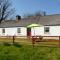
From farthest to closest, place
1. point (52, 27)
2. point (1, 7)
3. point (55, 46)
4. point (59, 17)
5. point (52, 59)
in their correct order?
point (1, 7)
point (59, 17)
point (52, 27)
point (55, 46)
point (52, 59)

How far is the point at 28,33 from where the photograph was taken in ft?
138

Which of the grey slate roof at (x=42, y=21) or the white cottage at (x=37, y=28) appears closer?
the white cottage at (x=37, y=28)

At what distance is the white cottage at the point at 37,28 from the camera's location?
124 ft

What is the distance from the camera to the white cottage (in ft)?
124

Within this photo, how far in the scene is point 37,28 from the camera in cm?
3994

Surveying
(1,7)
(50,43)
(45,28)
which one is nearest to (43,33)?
(45,28)

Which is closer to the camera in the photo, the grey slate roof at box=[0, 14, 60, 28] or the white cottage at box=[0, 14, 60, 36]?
the white cottage at box=[0, 14, 60, 36]

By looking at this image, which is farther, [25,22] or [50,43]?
[25,22]

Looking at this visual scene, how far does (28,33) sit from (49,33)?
5.08 metres

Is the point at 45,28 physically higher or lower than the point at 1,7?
lower

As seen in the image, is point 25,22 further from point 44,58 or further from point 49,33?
point 44,58

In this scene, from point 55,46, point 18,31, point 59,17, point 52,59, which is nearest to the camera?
point 52,59

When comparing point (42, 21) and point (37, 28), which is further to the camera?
point (42, 21)

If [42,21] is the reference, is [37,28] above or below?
below
